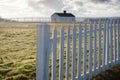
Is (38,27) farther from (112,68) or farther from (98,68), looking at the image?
(112,68)

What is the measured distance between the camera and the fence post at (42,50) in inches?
242

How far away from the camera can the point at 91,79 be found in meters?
8.22

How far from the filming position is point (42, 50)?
20.3 ft

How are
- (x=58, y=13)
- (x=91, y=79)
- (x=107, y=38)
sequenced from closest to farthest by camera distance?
(x=91, y=79) < (x=107, y=38) < (x=58, y=13)

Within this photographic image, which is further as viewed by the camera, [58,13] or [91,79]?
[58,13]

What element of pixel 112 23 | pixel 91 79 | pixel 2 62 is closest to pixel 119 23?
pixel 112 23

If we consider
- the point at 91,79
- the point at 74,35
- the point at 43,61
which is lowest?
the point at 91,79

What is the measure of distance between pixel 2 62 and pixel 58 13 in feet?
224

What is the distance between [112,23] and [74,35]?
119 inches

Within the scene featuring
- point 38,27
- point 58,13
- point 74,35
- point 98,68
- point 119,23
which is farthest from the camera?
point 58,13

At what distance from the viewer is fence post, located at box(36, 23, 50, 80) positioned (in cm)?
614

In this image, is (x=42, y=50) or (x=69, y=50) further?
(x=69, y=50)

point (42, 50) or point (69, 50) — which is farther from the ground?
point (42, 50)

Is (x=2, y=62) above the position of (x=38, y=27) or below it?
below
